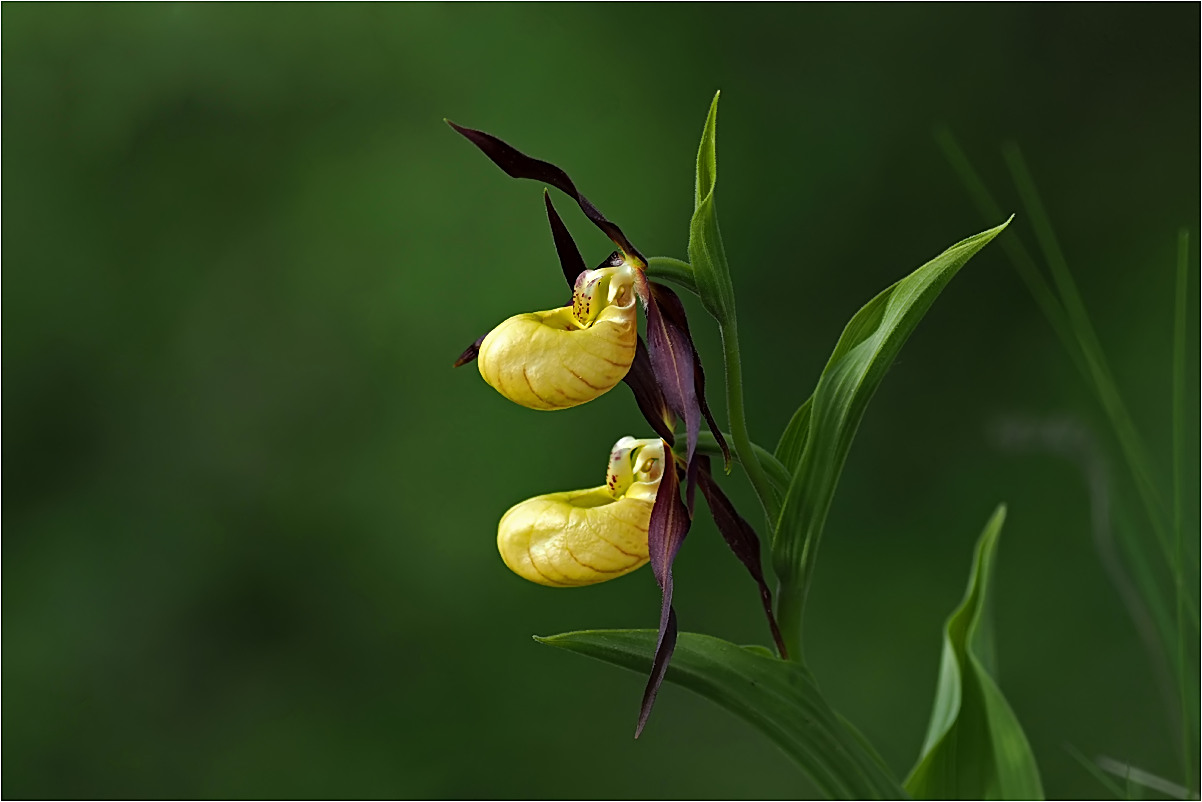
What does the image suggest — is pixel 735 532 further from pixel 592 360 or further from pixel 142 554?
pixel 142 554

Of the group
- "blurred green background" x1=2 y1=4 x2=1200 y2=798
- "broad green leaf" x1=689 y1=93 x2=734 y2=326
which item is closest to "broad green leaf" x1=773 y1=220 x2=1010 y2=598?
"broad green leaf" x1=689 y1=93 x2=734 y2=326

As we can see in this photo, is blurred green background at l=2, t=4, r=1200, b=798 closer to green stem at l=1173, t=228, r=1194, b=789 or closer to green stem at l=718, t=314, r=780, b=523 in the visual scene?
green stem at l=1173, t=228, r=1194, b=789

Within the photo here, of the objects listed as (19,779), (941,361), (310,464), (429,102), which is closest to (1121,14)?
(941,361)

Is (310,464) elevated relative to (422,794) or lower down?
elevated

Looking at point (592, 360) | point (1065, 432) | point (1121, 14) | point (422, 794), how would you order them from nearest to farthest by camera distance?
point (592, 360) → point (1065, 432) → point (1121, 14) → point (422, 794)

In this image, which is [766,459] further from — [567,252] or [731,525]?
[567,252]

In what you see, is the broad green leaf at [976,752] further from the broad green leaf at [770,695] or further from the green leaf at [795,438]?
the green leaf at [795,438]
